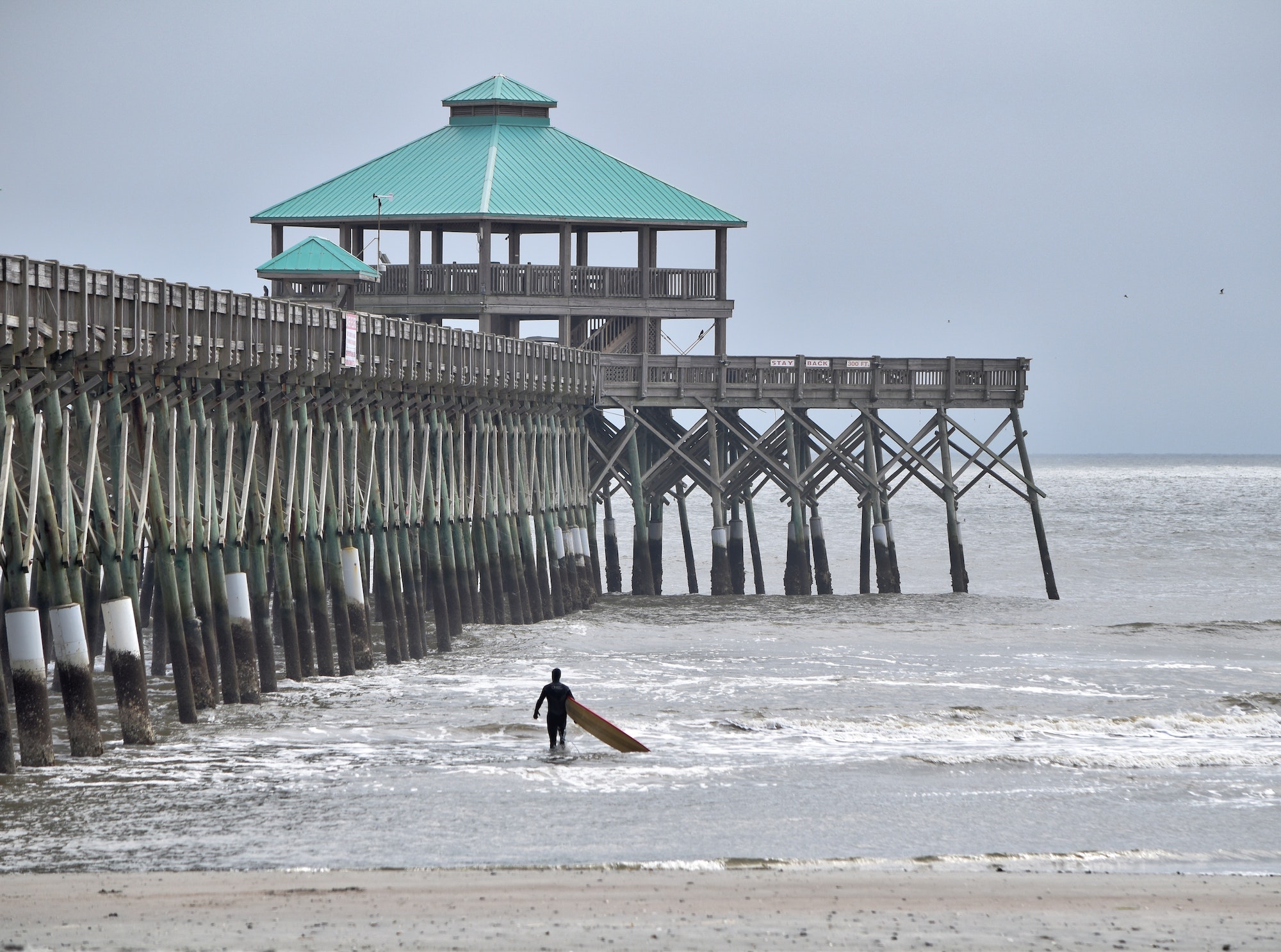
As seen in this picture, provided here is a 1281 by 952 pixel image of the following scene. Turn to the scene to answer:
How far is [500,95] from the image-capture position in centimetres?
5134

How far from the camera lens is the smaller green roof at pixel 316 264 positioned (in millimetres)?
37750

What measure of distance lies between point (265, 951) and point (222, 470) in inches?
562

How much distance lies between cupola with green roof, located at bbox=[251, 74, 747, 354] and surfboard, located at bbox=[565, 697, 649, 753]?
25.1 m

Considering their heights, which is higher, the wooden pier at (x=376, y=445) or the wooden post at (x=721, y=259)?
the wooden post at (x=721, y=259)

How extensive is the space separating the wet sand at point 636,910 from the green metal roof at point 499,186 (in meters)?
31.5

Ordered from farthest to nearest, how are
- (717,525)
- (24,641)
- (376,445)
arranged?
1. (717,525)
2. (376,445)
3. (24,641)

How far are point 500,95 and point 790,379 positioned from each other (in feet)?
46.1

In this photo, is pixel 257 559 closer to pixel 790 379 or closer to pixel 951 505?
pixel 790 379

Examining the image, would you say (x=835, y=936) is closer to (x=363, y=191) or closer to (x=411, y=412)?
(x=411, y=412)

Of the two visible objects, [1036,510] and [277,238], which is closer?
[1036,510]

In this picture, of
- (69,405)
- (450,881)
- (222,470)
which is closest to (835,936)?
(450,881)

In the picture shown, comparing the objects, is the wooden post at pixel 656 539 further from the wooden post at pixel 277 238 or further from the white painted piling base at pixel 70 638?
the white painted piling base at pixel 70 638

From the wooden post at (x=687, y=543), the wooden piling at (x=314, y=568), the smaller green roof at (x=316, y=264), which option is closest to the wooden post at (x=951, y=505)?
the wooden post at (x=687, y=543)

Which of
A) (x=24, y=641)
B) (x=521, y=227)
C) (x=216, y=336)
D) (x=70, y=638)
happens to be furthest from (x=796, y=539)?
(x=24, y=641)
